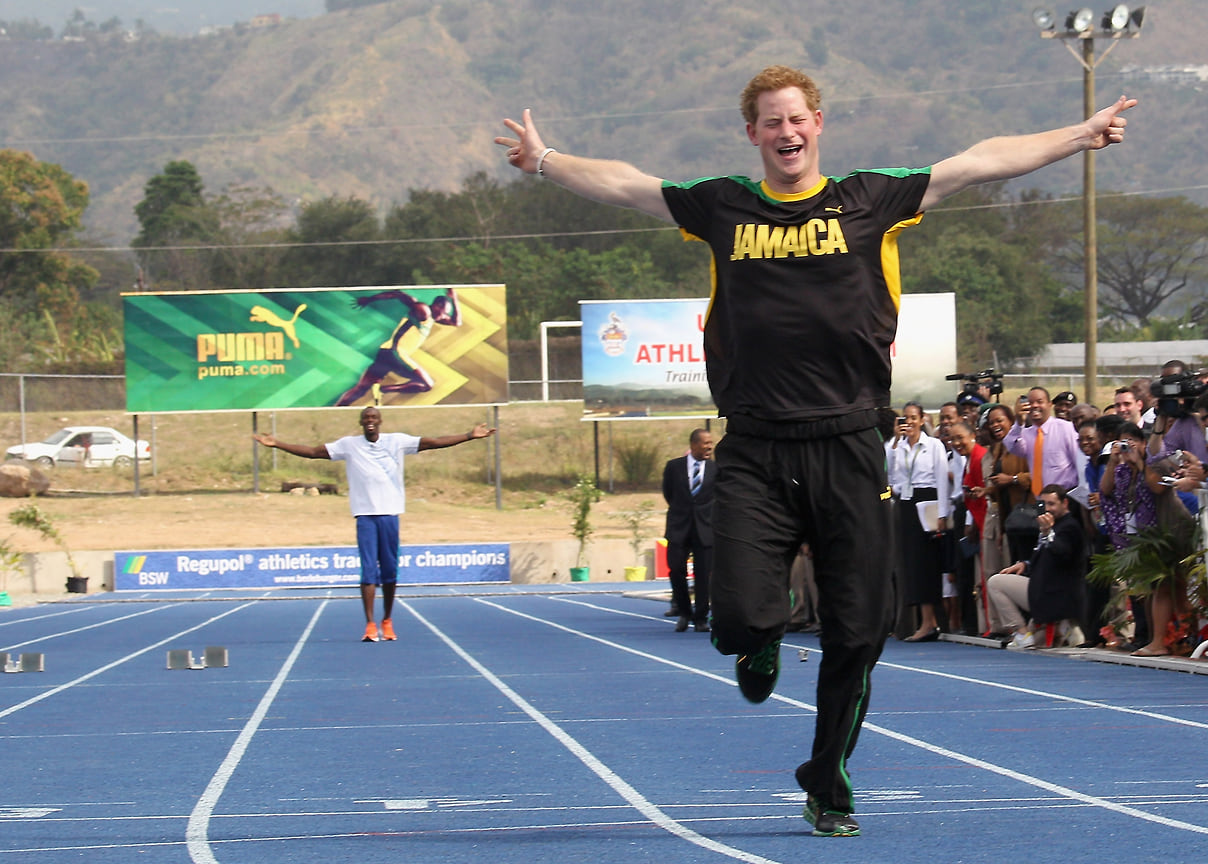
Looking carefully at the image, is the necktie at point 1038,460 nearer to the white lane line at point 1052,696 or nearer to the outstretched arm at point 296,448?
the white lane line at point 1052,696

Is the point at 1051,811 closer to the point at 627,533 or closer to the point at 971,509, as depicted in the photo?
the point at 971,509

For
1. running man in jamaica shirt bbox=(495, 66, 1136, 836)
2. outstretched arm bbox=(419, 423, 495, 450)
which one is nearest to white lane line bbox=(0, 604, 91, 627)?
outstretched arm bbox=(419, 423, 495, 450)

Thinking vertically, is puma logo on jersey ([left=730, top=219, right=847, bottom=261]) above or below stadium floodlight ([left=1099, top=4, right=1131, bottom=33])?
below

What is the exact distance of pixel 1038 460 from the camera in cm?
1420

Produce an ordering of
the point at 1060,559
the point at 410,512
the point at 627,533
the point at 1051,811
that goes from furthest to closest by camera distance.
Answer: the point at 410,512 < the point at 627,533 < the point at 1060,559 < the point at 1051,811

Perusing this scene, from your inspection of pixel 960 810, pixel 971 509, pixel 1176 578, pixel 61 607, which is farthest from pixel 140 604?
pixel 960 810

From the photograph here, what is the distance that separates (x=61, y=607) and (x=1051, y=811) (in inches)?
889

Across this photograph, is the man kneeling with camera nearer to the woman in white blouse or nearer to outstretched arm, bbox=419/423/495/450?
the woman in white blouse

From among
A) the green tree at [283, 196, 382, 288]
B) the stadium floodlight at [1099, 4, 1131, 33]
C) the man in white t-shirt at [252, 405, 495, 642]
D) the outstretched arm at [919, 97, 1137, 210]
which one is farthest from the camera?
the green tree at [283, 196, 382, 288]

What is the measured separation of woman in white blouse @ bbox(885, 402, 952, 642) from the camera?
610 inches

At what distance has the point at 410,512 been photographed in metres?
45.3

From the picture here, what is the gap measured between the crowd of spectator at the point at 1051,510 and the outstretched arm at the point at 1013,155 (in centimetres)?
553

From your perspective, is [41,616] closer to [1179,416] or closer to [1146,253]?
[1179,416]

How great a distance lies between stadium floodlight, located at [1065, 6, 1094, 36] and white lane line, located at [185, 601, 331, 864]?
20408mm
